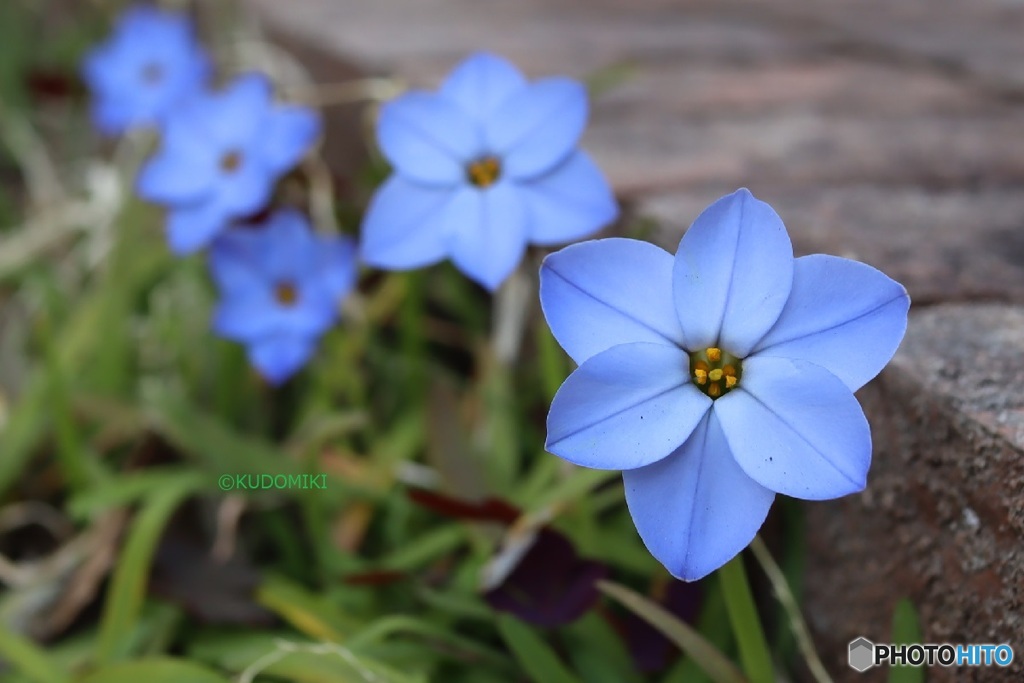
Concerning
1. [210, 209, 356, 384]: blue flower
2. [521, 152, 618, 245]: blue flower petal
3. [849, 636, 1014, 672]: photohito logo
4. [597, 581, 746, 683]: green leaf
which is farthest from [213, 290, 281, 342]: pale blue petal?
[849, 636, 1014, 672]: photohito logo

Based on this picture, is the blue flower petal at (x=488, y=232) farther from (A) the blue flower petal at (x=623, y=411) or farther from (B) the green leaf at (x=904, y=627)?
(B) the green leaf at (x=904, y=627)

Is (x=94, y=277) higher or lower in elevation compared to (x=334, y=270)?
lower

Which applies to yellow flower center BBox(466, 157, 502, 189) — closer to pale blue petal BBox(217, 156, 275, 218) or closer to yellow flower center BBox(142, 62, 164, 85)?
pale blue petal BBox(217, 156, 275, 218)

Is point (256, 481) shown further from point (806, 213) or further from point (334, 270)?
point (806, 213)

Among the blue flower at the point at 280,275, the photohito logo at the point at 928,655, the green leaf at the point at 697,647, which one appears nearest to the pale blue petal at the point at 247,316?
the blue flower at the point at 280,275

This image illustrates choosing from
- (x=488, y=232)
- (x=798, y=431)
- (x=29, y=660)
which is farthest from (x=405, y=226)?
(x=29, y=660)

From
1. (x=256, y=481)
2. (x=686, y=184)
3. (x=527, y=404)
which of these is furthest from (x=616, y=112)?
(x=256, y=481)
